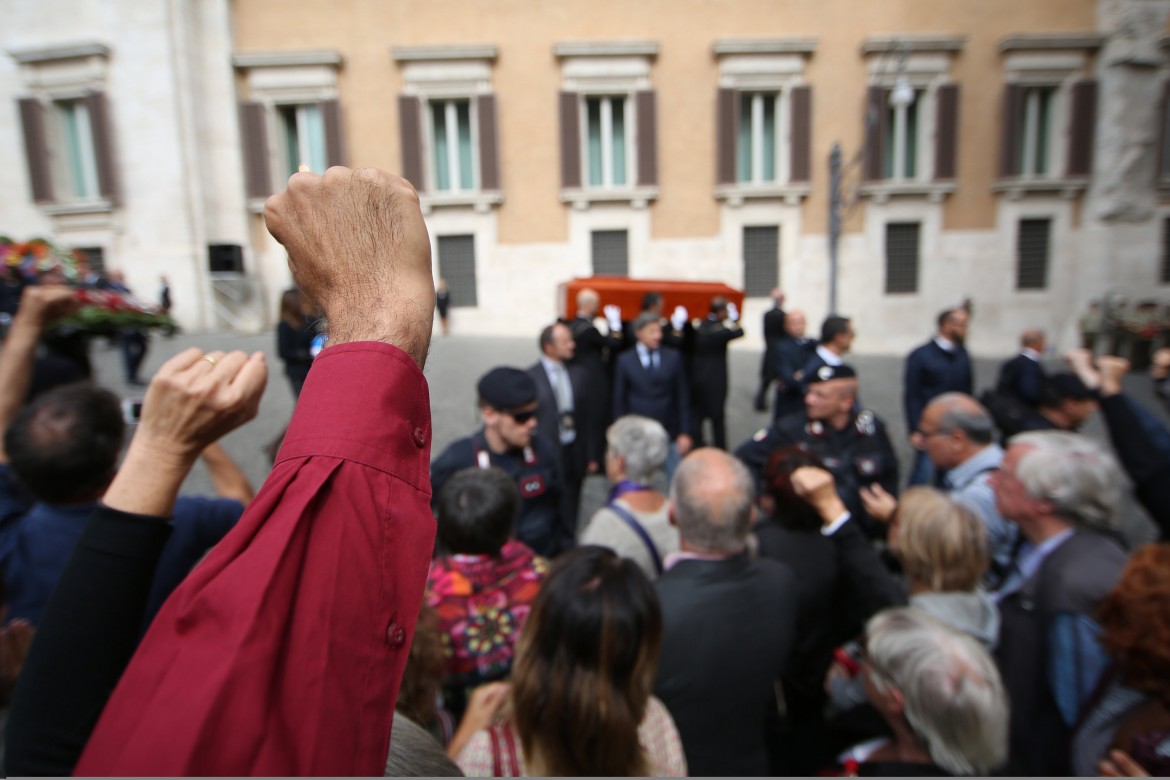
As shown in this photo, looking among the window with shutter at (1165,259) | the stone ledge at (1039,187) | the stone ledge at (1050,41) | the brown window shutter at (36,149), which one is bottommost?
the window with shutter at (1165,259)

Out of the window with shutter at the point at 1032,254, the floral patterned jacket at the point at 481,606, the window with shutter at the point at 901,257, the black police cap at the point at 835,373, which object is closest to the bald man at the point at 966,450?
the black police cap at the point at 835,373

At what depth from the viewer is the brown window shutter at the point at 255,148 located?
13.5 m

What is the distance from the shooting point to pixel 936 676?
4.35 ft

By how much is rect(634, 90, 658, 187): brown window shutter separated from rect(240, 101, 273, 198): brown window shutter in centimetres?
828

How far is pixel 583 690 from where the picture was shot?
1215 millimetres

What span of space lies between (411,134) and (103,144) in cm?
633

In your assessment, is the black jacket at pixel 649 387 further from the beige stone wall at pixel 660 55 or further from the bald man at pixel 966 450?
the beige stone wall at pixel 660 55

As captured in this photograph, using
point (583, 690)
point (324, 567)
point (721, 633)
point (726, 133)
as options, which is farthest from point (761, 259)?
point (324, 567)

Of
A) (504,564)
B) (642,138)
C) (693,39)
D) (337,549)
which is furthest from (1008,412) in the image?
(693,39)

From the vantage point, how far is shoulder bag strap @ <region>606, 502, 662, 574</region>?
2.21m

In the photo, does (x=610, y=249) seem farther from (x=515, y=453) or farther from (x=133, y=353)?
(x=515, y=453)

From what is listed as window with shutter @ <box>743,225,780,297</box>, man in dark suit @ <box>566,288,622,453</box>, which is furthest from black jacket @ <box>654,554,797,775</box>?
window with shutter @ <box>743,225,780,297</box>

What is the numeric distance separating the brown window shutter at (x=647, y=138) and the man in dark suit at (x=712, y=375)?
30.6ft

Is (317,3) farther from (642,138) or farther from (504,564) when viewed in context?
(504,564)
